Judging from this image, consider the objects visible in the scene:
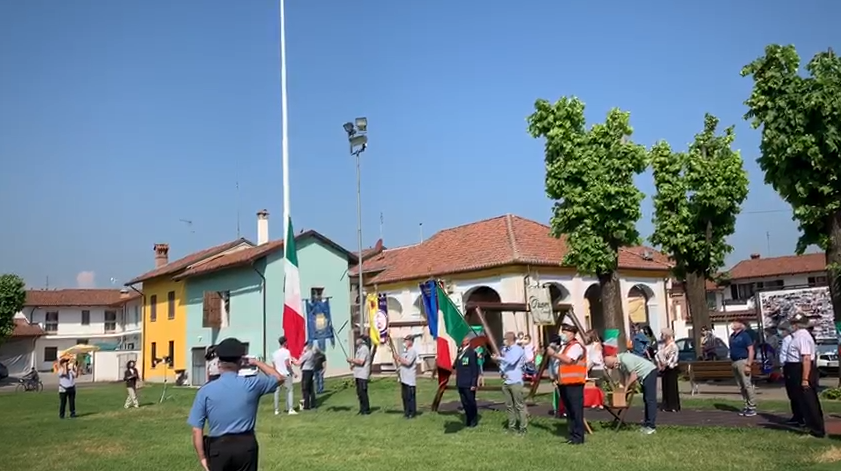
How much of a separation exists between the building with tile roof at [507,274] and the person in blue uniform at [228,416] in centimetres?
2579

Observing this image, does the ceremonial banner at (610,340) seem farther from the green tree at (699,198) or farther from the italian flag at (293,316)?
the italian flag at (293,316)

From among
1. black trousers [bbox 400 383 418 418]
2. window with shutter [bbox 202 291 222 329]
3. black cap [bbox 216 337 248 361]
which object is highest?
window with shutter [bbox 202 291 222 329]

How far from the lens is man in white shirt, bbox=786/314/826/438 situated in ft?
35.4

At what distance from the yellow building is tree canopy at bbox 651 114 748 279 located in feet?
85.7

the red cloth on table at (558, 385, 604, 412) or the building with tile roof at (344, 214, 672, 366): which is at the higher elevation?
the building with tile roof at (344, 214, 672, 366)

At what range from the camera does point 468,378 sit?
45.2ft

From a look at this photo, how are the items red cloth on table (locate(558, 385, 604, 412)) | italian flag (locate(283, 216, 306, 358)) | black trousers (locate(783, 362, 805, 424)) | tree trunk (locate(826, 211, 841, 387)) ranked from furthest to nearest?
tree trunk (locate(826, 211, 841, 387)) → italian flag (locate(283, 216, 306, 358)) → red cloth on table (locate(558, 385, 604, 412)) → black trousers (locate(783, 362, 805, 424))

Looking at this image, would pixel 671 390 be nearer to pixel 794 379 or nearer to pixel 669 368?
pixel 669 368

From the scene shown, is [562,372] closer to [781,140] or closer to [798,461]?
[798,461]

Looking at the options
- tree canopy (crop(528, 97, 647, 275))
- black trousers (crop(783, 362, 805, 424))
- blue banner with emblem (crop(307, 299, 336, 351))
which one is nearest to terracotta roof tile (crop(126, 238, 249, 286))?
blue banner with emblem (crop(307, 299, 336, 351))

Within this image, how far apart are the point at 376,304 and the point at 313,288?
14.6 metres

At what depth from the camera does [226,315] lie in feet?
123

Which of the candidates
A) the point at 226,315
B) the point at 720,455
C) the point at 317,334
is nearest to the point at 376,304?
the point at 317,334

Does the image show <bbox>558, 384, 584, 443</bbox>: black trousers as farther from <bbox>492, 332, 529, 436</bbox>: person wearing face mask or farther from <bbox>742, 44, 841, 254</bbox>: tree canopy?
<bbox>742, 44, 841, 254</bbox>: tree canopy
